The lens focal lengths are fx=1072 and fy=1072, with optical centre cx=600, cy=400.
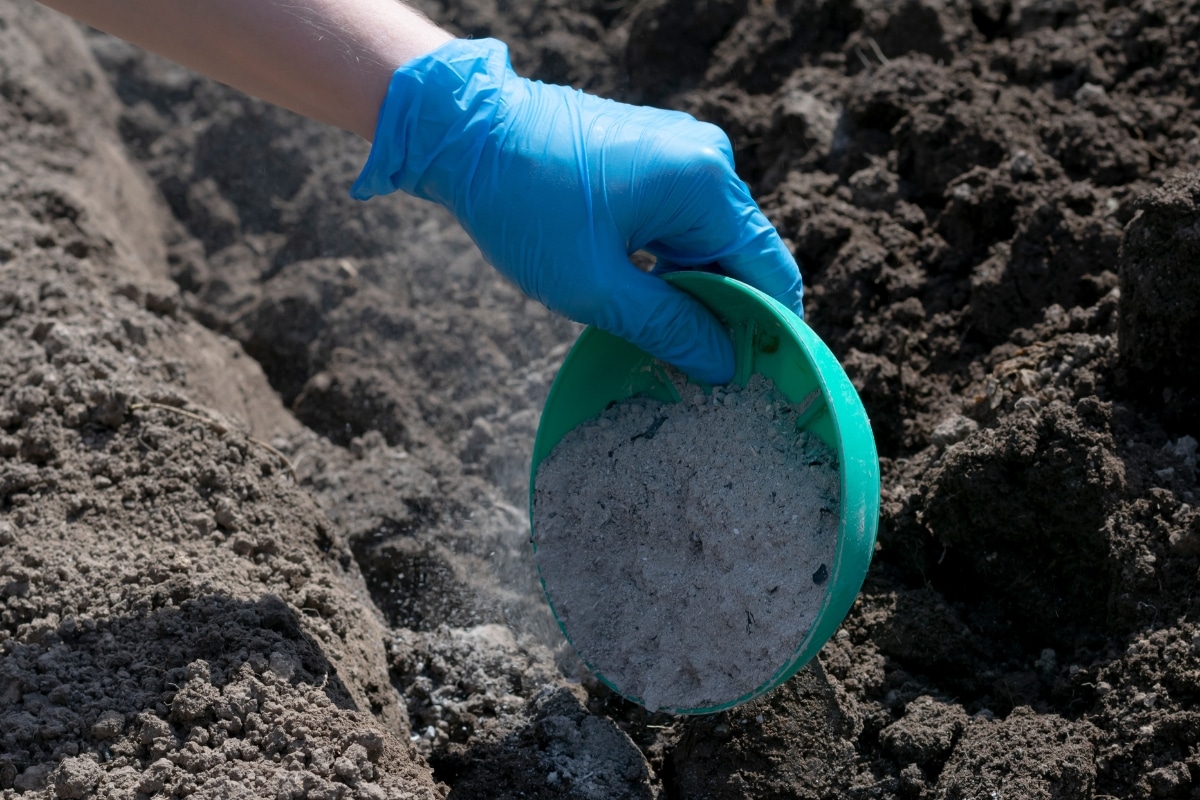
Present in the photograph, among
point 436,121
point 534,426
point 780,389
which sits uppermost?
point 436,121

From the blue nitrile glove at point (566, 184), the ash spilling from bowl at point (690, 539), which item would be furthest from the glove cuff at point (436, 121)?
the ash spilling from bowl at point (690, 539)

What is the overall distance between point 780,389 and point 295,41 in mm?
1305

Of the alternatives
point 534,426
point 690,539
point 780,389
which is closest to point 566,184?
point 780,389

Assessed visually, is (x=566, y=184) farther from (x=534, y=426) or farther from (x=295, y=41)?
(x=534, y=426)

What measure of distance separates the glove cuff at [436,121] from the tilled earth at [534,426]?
37.2 inches

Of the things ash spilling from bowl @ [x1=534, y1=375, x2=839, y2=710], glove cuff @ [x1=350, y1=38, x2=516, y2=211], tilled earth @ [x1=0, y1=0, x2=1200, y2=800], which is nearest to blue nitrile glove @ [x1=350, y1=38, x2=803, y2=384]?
glove cuff @ [x1=350, y1=38, x2=516, y2=211]

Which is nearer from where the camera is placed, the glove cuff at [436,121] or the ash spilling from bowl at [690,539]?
the ash spilling from bowl at [690,539]

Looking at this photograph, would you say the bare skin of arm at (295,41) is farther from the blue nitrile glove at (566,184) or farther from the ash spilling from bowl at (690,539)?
the ash spilling from bowl at (690,539)

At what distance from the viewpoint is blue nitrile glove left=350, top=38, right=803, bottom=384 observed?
232cm

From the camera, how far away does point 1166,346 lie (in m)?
2.45

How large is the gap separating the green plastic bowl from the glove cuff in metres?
0.50

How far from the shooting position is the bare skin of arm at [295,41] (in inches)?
91.4

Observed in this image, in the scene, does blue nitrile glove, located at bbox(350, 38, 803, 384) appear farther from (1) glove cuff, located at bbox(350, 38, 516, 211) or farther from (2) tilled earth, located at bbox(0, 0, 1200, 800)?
(2) tilled earth, located at bbox(0, 0, 1200, 800)

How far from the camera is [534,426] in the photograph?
341cm
